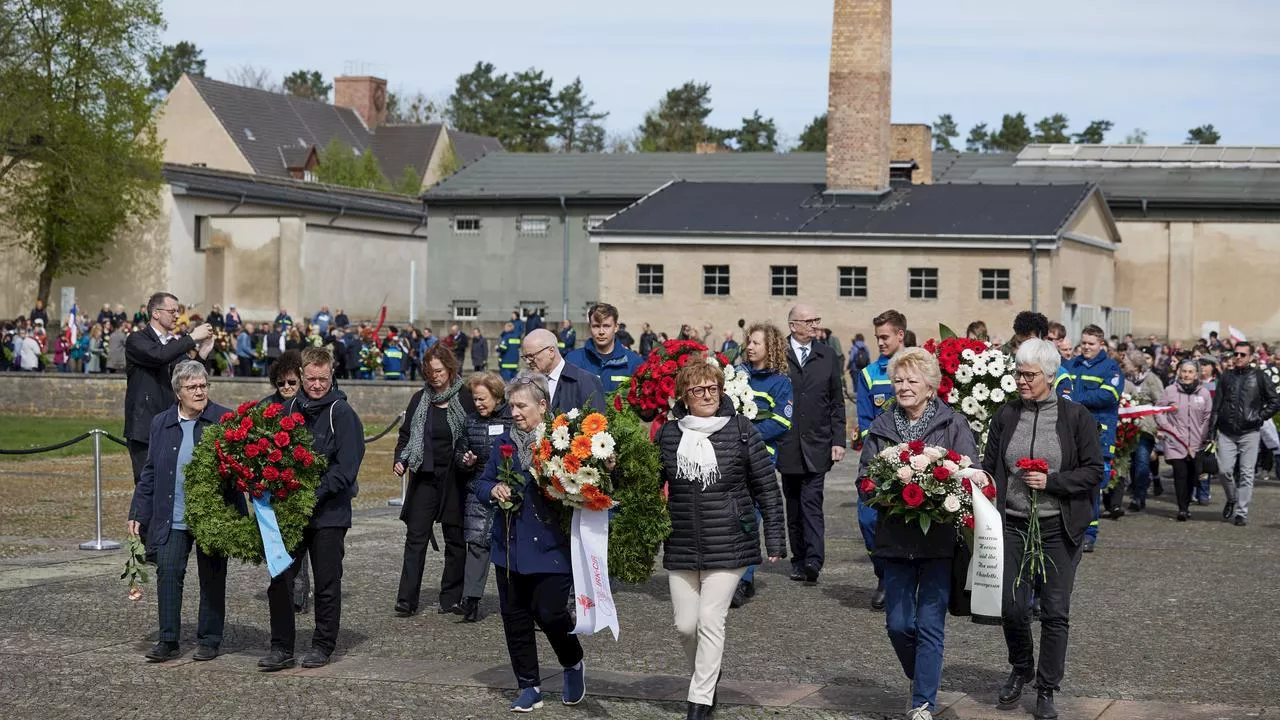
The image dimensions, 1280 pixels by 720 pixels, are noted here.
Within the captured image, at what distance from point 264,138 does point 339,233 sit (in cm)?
2627

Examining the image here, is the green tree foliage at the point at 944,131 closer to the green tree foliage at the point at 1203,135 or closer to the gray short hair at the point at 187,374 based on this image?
the green tree foliage at the point at 1203,135

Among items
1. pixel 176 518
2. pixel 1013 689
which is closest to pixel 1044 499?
pixel 1013 689

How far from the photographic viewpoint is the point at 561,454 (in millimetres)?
8102

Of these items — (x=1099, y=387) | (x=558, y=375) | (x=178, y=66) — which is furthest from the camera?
(x=178, y=66)

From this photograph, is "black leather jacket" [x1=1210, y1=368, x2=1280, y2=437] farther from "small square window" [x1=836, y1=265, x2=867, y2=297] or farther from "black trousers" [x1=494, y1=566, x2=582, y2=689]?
→ "small square window" [x1=836, y1=265, x2=867, y2=297]

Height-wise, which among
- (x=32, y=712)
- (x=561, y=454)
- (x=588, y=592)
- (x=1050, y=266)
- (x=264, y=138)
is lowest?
(x=32, y=712)

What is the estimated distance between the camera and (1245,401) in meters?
18.2

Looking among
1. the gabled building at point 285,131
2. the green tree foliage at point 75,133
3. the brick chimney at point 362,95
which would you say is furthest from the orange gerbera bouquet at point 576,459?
the brick chimney at point 362,95

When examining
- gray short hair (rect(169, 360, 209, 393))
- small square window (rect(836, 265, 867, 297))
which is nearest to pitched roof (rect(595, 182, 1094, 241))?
small square window (rect(836, 265, 867, 297))

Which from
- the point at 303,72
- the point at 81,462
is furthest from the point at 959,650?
the point at 303,72

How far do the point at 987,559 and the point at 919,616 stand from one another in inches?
17.3

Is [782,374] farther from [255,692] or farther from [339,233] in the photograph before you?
[339,233]

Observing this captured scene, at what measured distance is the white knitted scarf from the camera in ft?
27.0

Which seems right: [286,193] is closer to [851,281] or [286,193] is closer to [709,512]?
[851,281]
